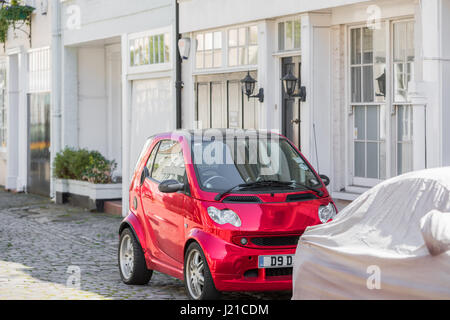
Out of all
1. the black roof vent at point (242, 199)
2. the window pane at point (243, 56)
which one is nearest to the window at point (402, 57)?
the window pane at point (243, 56)

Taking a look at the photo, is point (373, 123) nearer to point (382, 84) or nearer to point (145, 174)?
point (382, 84)

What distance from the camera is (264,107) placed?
15.0 meters

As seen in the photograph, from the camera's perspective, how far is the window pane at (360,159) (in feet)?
44.4

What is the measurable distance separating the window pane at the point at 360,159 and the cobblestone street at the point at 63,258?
3732mm

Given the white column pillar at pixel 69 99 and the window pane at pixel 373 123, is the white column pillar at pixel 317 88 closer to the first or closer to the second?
the window pane at pixel 373 123

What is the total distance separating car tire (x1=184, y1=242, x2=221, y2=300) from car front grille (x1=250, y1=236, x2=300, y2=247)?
0.55 m

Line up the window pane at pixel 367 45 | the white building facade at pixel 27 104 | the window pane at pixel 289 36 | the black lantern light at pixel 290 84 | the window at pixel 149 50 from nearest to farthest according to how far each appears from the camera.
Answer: the window pane at pixel 367 45 → the black lantern light at pixel 290 84 → the window pane at pixel 289 36 → the window at pixel 149 50 → the white building facade at pixel 27 104

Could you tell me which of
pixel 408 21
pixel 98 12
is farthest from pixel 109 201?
pixel 408 21

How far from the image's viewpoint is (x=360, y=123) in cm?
1355

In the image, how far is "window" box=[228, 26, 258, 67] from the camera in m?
15.3

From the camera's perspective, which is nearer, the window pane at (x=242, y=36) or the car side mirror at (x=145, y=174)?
the car side mirror at (x=145, y=174)

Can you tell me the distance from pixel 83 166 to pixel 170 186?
10.8 metres
